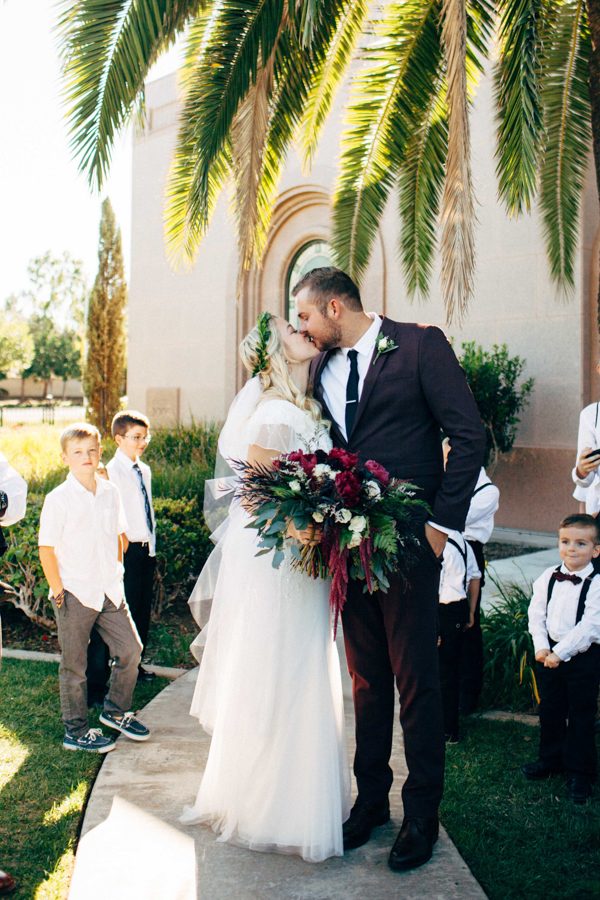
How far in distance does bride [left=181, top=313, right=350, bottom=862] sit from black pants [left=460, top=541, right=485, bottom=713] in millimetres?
1584

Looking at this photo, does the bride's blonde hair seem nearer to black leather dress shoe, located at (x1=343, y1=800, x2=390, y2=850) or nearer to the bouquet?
the bouquet

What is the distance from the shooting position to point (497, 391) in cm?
1133

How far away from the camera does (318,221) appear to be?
1532cm

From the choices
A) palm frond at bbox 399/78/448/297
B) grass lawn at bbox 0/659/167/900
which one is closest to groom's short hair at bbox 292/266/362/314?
grass lawn at bbox 0/659/167/900

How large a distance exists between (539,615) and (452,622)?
0.58 metres

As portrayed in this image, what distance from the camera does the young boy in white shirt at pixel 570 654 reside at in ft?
13.8

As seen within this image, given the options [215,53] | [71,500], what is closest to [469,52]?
[215,53]

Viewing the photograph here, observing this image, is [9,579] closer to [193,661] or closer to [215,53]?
[193,661]

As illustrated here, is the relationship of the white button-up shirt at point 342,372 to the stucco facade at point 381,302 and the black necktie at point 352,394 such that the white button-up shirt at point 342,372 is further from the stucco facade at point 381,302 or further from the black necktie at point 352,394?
the stucco facade at point 381,302

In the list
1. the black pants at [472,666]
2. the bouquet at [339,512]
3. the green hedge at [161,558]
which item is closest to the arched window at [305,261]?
the green hedge at [161,558]

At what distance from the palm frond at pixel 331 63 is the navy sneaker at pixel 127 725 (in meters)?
5.26

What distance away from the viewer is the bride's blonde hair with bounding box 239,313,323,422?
3822mm

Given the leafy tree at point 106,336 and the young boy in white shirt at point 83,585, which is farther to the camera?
the leafy tree at point 106,336

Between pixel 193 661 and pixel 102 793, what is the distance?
2.40 m
